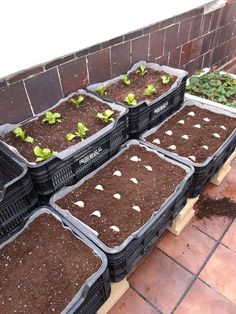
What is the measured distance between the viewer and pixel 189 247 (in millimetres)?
1923

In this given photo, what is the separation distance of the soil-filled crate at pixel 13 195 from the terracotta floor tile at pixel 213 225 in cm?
122

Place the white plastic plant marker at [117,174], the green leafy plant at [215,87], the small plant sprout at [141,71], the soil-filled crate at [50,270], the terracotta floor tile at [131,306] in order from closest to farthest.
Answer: the soil-filled crate at [50,270] → the terracotta floor tile at [131,306] → the white plastic plant marker at [117,174] → the small plant sprout at [141,71] → the green leafy plant at [215,87]

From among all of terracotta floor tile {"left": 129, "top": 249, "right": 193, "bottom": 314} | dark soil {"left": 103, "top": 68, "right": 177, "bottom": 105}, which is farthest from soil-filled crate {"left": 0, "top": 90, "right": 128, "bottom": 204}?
terracotta floor tile {"left": 129, "top": 249, "right": 193, "bottom": 314}

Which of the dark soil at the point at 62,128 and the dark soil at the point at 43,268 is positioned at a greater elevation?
the dark soil at the point at 62,128

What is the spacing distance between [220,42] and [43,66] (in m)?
2.91

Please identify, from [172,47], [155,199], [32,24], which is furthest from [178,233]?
[172,47]

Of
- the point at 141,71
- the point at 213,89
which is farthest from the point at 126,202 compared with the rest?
the point at 213,89

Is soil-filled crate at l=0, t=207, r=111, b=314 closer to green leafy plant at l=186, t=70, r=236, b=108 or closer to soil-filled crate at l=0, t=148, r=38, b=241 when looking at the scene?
soil-filled crate at l=0, t=148, r=38, b=241

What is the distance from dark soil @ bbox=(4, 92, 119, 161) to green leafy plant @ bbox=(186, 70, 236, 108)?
1.39m

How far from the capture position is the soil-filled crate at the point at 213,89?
2.74m

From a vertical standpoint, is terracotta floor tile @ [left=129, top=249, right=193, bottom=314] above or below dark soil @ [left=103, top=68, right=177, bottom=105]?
below

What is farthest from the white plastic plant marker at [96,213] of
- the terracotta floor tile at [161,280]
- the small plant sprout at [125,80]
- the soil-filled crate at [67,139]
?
the small plant sprout at [125,80]

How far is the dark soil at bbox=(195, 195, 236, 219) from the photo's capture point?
213 cm

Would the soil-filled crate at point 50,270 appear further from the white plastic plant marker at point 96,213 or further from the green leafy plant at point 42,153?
the green leafy plant at point 42,153
